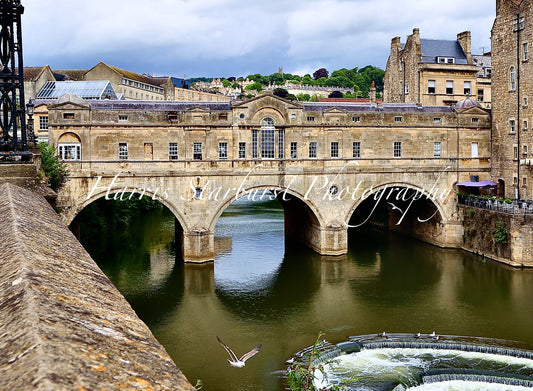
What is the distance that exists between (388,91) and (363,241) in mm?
20726

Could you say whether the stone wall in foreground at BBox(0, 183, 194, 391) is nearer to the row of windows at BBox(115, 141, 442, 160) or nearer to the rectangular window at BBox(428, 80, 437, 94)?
the row of windows at BBox(115, 141, 442, 160)

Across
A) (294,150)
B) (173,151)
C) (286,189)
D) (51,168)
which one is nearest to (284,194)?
(286,189)

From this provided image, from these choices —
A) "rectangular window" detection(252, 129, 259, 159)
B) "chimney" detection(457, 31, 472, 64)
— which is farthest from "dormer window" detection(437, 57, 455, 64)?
"rectangular window" detection(252, 129, 259, 159)

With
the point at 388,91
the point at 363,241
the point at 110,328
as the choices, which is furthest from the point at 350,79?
the point at 110,328

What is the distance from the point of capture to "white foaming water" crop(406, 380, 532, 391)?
1759 cm

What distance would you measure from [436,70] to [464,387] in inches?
1433

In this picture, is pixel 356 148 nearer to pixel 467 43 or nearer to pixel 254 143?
pixel 254 143

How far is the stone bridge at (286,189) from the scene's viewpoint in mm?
33500

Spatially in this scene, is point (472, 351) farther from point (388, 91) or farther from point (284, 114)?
point (388, 91)

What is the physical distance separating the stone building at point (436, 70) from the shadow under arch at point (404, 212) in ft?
33.4

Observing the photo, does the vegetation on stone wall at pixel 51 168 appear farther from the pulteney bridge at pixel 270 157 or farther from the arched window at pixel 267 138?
the arched window at pixel 267 138

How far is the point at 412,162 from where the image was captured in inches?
1506

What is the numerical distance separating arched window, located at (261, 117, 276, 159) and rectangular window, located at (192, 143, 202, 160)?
3950mm

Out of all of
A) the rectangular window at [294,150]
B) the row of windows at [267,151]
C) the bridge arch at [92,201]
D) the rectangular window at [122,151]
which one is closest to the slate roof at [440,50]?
the row of windows at [267,151]
